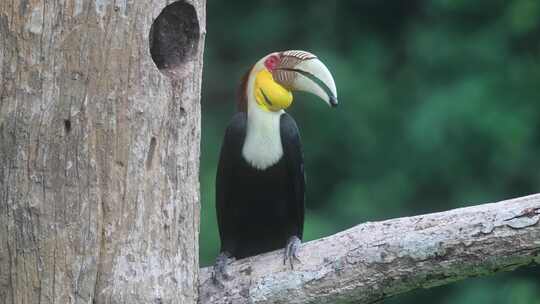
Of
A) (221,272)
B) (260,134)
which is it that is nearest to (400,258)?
(221,272)

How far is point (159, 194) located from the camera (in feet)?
9.39

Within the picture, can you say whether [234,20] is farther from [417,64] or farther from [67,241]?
[67,241]

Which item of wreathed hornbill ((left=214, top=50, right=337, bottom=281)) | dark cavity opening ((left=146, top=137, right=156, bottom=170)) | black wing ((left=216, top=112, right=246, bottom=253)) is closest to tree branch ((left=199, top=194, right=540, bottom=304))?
wreathed hornbill ((left=214, top=50, right=337, bottom=281))

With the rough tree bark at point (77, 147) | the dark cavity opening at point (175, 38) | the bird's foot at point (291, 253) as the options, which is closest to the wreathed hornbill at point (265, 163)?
the bird's foot at point (291, 253)

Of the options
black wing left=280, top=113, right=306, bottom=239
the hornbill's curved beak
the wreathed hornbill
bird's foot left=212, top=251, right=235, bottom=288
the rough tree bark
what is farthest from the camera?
black wing left=280, top=113, right=306, bottom=239

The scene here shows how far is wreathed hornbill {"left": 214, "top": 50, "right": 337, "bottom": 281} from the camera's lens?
3.37m

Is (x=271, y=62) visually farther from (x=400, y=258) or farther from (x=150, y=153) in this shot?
(x=400, y=258)

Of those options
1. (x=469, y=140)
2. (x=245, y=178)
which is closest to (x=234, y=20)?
(x=469, y=140)

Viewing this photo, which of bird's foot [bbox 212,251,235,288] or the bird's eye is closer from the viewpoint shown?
bird's foot [bbox 212,251,235,288]

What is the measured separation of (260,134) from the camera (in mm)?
3445

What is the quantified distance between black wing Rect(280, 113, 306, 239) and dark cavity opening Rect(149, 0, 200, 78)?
0.57 meters

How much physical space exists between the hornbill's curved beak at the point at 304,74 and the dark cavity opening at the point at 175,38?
0.42 metres

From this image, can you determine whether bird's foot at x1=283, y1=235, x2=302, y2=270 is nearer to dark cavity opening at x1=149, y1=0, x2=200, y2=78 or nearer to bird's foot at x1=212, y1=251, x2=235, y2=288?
bird's foot at x1=212, y1=251, x2=235, y2=288

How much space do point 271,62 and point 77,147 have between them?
0.79m
